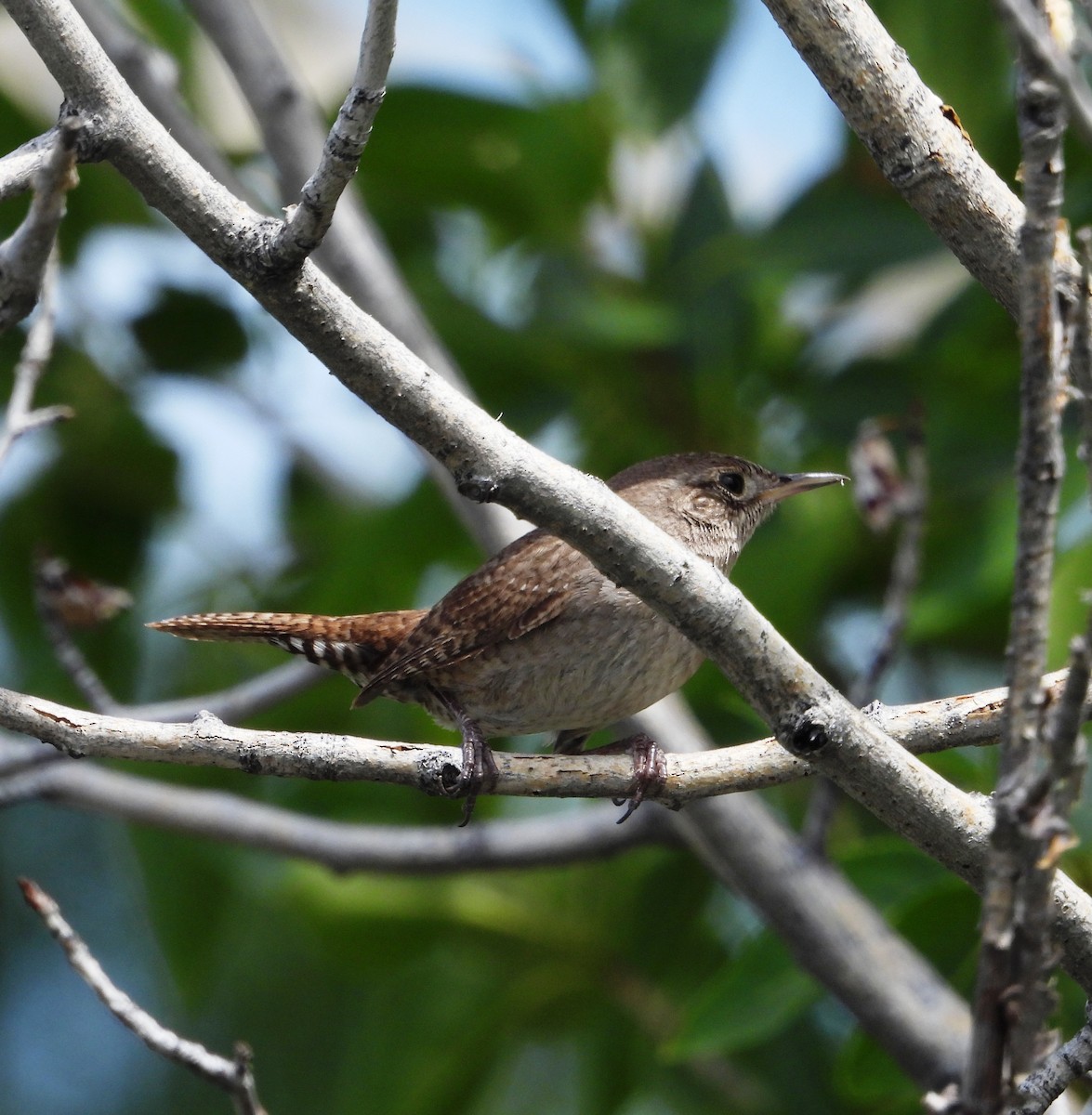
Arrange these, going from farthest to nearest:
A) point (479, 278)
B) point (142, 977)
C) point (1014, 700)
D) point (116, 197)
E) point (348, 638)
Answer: point (142, 977) < point (479, 278) < point (116, 197) < point (348, 638) < point (1014, 700)

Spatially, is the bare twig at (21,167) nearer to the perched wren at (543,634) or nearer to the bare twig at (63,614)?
the perched wren at (543,634)

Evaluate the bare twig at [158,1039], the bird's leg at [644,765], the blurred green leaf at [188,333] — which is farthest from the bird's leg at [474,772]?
the blurred green leaf at [188,333]

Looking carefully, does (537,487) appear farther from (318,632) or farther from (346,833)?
(346,833)

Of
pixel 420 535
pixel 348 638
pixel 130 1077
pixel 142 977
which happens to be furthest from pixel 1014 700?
pixel 130 1077

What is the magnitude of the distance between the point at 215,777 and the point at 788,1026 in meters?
1.94

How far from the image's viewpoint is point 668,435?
156 inches

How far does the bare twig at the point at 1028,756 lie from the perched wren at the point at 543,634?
112 centimetres

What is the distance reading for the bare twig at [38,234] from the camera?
4.50 ft

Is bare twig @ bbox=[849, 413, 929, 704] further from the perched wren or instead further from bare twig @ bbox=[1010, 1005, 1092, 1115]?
bare twig @ bbox=[1010, 1005, 1092, 1115]

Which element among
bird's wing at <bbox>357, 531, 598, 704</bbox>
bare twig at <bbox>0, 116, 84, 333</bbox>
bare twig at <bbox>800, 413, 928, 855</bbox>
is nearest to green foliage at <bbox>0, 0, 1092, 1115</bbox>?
bare twig at <bbox>800, 413, 928, 855</bbox>

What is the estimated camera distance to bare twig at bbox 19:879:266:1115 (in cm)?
179

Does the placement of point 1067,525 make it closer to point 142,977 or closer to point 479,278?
point 479,278

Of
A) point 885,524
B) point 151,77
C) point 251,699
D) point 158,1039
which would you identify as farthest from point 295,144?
point 158,1039

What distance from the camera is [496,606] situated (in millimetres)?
2752
